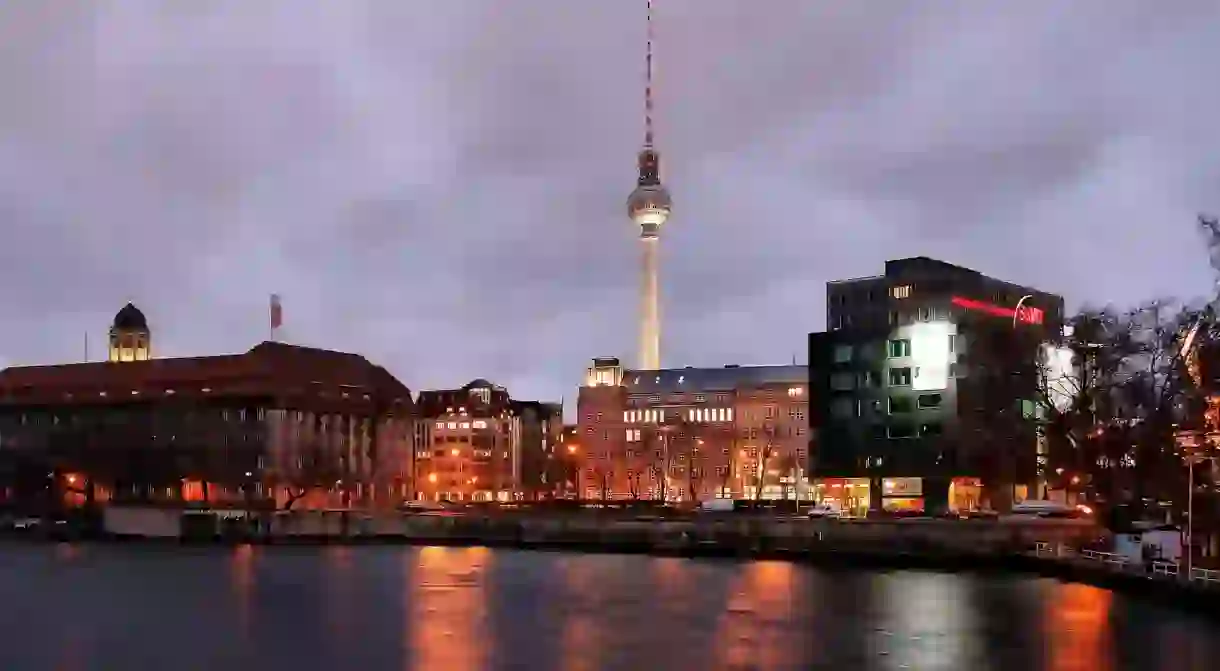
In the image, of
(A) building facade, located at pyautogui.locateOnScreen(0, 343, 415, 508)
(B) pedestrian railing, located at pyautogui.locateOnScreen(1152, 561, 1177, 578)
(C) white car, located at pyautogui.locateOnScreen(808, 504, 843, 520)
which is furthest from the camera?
(A) building facade, located at pyautogui.locateOnScreen(0, 343, 415, 508)

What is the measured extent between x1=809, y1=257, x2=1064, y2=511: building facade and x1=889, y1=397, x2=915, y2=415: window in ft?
0.30

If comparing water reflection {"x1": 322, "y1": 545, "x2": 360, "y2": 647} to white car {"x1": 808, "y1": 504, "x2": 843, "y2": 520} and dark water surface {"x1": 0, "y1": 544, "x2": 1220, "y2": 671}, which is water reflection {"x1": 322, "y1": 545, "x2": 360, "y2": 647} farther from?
white car {"x1": 808, "y1": 504, "x2": 843, "y2": 520}

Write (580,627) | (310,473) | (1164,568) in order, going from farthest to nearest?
(310,473) → (1164,568) → (580,627)

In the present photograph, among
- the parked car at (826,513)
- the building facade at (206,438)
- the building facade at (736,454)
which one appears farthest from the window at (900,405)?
the building facade at (206,438)

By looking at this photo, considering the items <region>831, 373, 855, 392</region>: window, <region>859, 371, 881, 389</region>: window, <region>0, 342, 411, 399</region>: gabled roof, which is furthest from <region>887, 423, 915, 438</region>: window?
<region>0, 342, 411, 399</region>: gabled roof

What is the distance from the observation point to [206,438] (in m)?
162

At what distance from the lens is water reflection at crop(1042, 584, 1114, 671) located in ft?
124

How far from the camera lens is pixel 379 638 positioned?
1695 inches

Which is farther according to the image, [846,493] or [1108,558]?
[846,493]

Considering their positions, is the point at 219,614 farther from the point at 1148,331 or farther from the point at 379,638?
the point at 1148,331

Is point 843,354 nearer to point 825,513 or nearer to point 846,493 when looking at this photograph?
point 846,493

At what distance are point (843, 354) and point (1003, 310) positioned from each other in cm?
2162

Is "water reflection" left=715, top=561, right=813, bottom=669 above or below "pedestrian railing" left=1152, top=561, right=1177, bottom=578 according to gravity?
below

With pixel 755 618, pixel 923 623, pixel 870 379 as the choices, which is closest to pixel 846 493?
pixel 870 379
